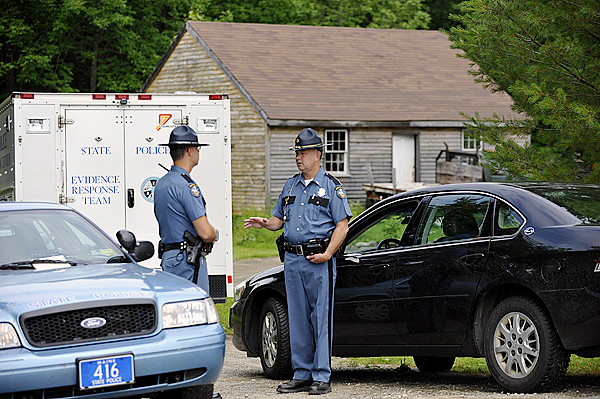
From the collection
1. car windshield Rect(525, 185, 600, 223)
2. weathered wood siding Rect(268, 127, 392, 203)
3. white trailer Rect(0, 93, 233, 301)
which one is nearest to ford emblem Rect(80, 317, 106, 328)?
car windshield Rect(525, 185, 600, 223)

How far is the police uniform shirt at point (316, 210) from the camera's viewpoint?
23.2 ft

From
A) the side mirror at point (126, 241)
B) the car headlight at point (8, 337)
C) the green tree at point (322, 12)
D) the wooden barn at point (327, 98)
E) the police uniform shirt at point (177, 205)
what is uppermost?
the green tree at point (322, 12)

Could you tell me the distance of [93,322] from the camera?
512cm

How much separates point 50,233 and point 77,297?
1.46 meters

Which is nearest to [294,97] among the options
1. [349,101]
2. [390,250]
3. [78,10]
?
[349,101]

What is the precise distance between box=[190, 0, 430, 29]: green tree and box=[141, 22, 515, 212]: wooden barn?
877cm

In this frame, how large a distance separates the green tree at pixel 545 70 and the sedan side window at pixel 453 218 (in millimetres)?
2852

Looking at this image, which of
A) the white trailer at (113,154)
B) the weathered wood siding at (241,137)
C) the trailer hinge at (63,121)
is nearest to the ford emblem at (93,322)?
the white trailer at (113,154)

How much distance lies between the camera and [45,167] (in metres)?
10.1

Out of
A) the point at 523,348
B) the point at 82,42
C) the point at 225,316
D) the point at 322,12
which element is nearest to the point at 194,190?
the point at 523,348

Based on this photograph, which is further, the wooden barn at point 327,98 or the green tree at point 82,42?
the green tree at point 82,42

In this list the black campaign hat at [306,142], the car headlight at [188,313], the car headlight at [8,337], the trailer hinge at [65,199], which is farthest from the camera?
the trailer hinge at [65,199]

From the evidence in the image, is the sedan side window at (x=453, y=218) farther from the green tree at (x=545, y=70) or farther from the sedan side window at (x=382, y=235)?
the green tree at (x=545, y=70)

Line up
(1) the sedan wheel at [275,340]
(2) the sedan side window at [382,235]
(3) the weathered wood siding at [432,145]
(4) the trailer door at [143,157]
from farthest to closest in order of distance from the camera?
(3) the weathered wood siding at [432,145] → (4) the trailer door at [143,157] → (1) the sedan wheel at [275,340] → (2) the sedan side window at [382,235]
